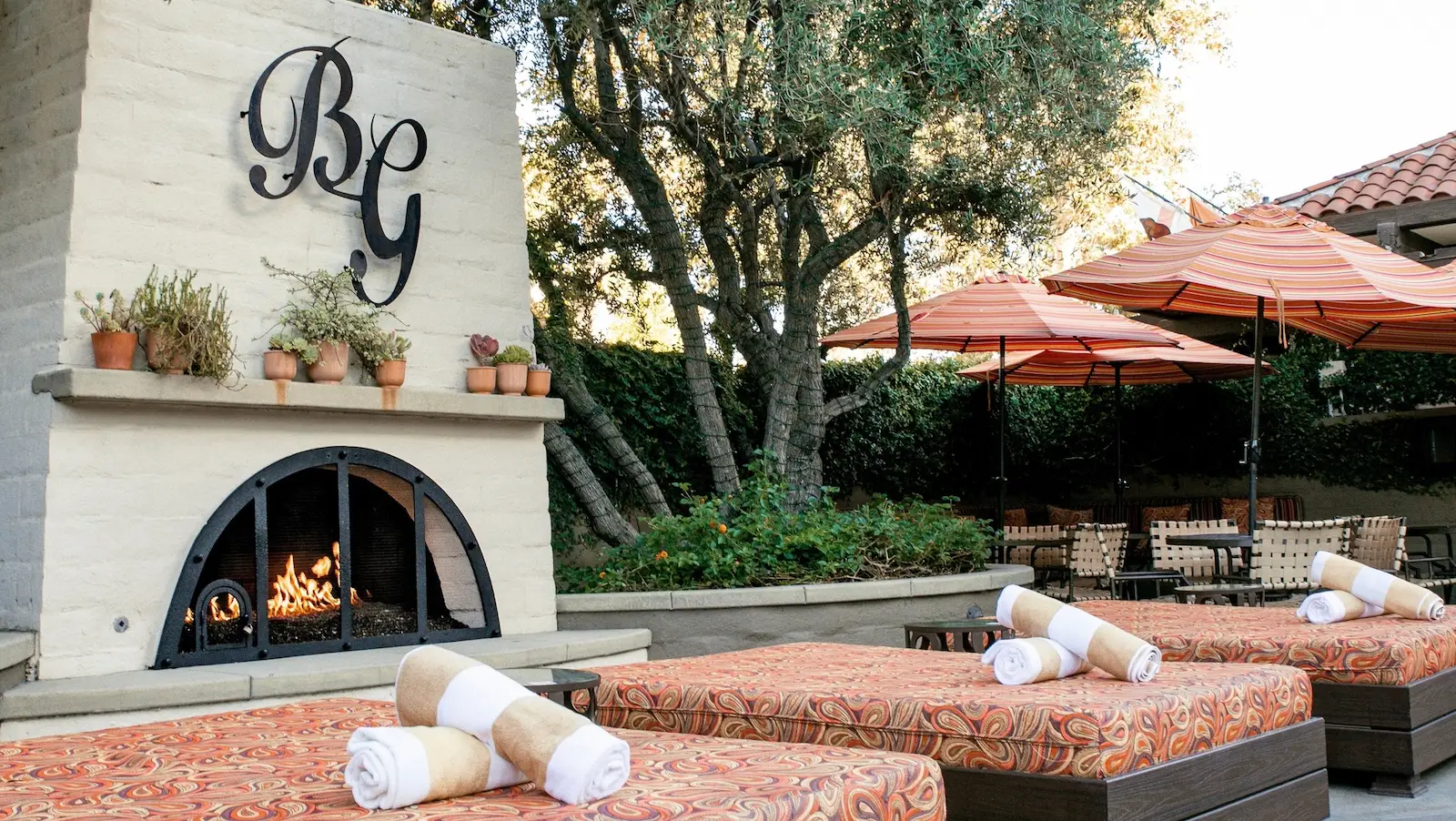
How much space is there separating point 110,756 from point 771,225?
28.1ft

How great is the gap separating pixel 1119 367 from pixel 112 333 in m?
9.64

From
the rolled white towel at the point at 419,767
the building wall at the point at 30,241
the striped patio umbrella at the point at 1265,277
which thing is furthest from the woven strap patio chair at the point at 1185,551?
the rolled white towel at the point at 419,767

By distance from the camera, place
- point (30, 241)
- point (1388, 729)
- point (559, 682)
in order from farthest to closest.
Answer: point (30, 241)
point (1388, 729)
point (559, 682)

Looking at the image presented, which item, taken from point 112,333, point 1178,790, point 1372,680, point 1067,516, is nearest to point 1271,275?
point 1372,680

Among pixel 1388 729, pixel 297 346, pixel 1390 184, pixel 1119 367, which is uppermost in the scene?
pixel 1390 184

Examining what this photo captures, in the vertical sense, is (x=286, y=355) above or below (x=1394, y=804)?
above

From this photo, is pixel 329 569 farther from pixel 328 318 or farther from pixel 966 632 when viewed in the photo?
pixel 966 632

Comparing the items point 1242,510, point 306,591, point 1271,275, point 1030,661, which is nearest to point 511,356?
point 306,591

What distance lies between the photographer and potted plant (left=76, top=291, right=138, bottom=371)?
18.2ft

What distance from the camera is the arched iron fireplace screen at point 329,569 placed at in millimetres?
5895

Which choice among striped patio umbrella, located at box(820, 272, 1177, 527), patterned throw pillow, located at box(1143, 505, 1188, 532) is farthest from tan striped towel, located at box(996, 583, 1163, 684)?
patterned throw pillow, located at box(1143, 505, 1188, 532)

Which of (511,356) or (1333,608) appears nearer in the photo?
(1333,608)

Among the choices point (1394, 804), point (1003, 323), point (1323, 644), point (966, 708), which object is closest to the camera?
point (966, 708)

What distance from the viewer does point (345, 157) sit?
668cm
